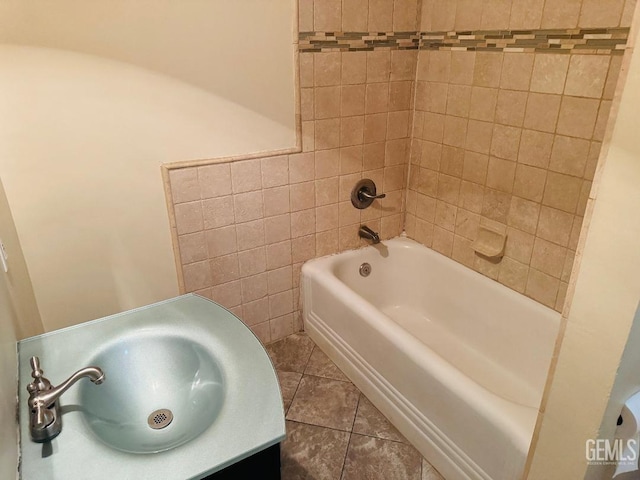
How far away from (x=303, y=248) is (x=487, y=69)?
1153 mm

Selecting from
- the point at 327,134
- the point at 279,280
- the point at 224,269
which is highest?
the point at 327,134

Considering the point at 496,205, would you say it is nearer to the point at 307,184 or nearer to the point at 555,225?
the point at 555,225

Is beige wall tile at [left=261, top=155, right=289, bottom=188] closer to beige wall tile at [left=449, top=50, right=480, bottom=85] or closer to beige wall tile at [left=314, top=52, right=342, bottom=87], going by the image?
beige wall tile at [left=314, top=52, right=342, bottom=87]

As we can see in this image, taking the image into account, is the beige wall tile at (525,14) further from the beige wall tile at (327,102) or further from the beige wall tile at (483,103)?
the beige wall tile at (327,102)

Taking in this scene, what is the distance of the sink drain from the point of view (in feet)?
3.52

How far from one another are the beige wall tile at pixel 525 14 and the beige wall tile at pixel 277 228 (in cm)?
123

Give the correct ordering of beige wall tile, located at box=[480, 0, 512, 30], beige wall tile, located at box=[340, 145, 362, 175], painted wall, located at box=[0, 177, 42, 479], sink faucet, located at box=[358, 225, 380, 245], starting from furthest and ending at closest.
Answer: sink faucet, located at box=[358, 225, 380, 245] → beige wall tile, located at box=[340, 145, 362, 175] → beige wall tile, located at box=[480, 0, 512, 30] → painted wall, located at box=[0, 177, 42, 479]

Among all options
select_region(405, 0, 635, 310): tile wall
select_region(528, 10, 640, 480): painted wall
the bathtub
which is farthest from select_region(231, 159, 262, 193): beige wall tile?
select_region(528, 10, 640, 480): painted wall

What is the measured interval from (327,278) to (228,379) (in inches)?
43.3

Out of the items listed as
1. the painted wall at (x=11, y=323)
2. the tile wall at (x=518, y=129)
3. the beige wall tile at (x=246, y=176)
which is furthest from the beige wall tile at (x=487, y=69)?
the painted wall at (x=11, y=323)

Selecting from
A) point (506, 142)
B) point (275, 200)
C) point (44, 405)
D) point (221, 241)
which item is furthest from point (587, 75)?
point (44, 405)

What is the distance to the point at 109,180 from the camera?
5.35 ft

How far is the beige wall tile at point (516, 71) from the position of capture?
66.9 inches

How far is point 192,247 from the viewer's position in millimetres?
1896
